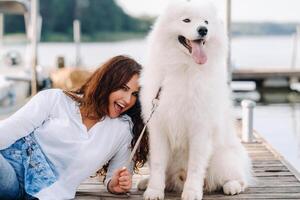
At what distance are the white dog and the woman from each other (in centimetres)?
14

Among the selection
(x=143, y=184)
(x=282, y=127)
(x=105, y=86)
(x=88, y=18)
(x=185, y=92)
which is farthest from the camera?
(x=88, y=18)

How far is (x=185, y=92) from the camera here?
3131 mm

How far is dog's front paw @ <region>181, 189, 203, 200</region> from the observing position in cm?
313

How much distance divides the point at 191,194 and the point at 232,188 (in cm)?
35

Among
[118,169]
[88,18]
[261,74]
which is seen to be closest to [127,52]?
[261,74]

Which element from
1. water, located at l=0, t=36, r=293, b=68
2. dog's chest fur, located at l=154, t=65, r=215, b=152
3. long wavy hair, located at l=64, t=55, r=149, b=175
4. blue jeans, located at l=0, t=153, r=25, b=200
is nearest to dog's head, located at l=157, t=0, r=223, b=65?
dog's chest fur, located at l=154, t=65, r=215, b=152

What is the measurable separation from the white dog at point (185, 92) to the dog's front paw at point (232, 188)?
0.58 ft

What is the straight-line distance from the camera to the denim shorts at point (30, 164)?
3.02 m

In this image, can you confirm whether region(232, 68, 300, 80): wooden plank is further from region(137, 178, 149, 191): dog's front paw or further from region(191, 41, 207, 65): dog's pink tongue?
region(191, 41, 207, 65): dog's pink tongue

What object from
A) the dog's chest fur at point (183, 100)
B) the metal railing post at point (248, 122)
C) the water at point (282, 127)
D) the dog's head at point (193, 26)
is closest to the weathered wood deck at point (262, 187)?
the dog's chest fur at point (183, 100)

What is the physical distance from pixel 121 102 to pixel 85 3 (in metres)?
39.7

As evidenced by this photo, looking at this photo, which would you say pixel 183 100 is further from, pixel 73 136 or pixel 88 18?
pixel 88 18

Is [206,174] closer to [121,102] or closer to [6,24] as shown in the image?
[121,102]

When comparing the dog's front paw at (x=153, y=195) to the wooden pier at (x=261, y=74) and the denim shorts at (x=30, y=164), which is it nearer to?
the denim shorts at (x=30, y=164)
